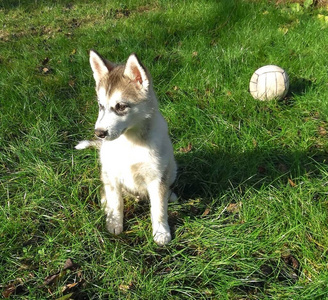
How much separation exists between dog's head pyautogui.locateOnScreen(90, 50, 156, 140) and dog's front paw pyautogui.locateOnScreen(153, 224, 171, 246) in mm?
793

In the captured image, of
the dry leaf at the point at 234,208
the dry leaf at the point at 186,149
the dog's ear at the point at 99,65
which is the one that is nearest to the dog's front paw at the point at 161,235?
the dry leaf at the point at 234,208

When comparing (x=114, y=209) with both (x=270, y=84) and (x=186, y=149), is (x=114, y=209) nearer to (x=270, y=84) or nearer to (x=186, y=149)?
(x=186, y=149)

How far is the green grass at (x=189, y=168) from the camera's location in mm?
2098

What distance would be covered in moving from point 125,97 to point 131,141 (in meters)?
0.32

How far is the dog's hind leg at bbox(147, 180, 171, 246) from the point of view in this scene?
94.3 inches

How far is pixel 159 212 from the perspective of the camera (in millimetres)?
2432

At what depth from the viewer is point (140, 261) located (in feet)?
7.23

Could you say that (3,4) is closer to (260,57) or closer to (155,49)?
(155,49)

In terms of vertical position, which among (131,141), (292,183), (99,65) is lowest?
(292,183)

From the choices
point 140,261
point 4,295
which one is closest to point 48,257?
point 4,295

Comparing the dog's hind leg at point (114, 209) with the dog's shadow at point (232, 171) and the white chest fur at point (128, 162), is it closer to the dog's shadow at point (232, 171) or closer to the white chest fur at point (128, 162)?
the white chest fur at point (128, 162)

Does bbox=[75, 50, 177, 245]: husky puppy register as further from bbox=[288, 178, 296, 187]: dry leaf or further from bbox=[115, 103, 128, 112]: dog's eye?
bbox=[288, 178, 296, 187]: dry leaf

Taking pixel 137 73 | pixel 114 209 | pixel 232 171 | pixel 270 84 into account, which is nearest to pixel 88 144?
pixel 114 209

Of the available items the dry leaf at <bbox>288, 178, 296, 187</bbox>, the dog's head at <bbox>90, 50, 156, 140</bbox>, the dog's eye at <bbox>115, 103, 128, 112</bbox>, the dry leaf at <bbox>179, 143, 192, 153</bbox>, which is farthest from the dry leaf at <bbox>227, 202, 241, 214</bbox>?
the dog's eye at <bbox>115, 103, 128, 112</bbox>
